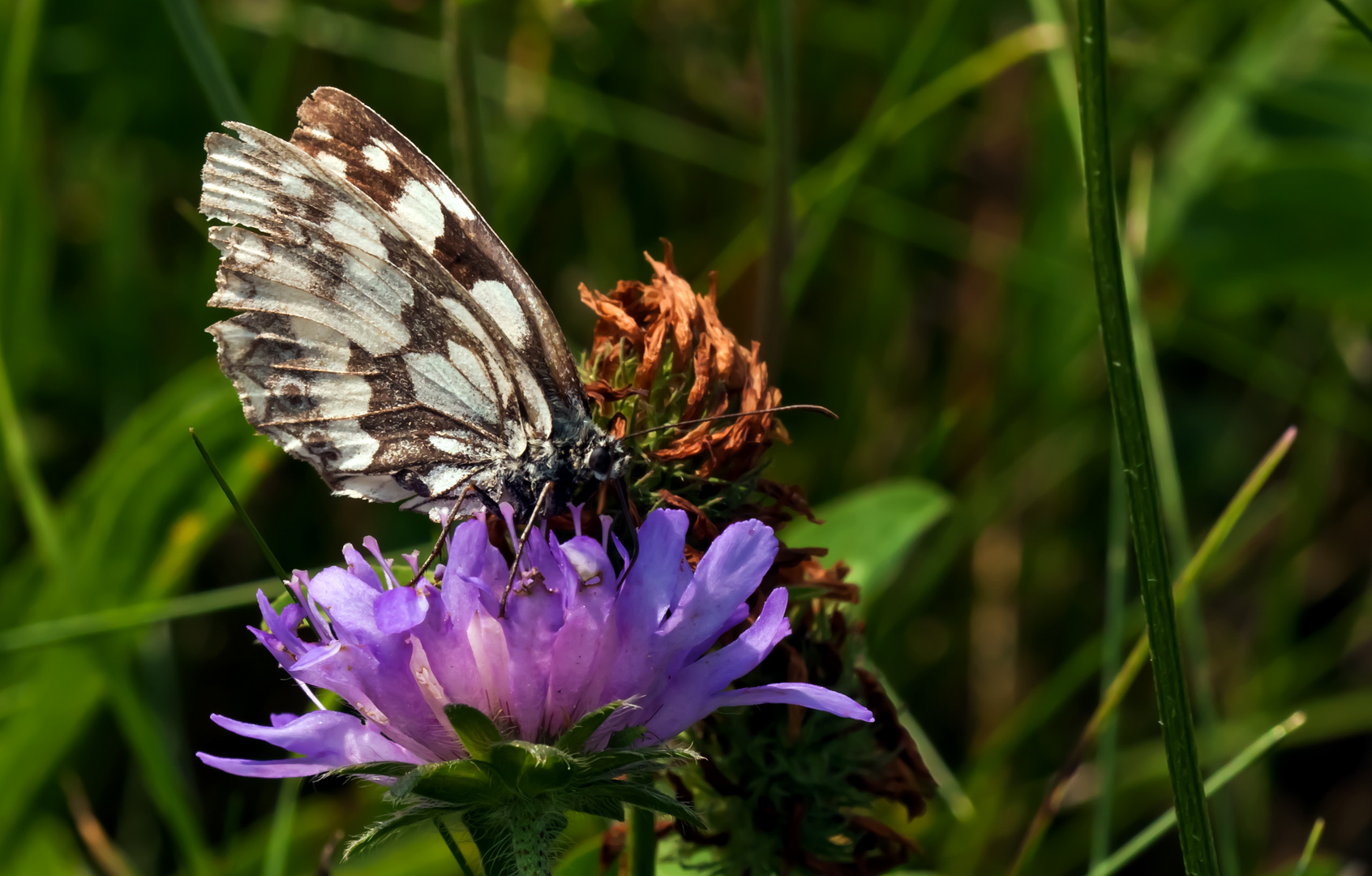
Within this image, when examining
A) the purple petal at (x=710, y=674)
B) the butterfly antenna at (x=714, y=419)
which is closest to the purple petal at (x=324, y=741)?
the purple petal at (x=710, y=674)

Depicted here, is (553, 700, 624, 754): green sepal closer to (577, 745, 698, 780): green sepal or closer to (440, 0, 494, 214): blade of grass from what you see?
(577, 745, 698, 780): green sepal

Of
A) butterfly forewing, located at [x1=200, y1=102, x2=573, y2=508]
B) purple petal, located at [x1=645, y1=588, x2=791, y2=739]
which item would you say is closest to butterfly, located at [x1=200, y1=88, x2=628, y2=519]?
butterfly forewing, located at [x1=200, y1=102, x2=573, y2=508]

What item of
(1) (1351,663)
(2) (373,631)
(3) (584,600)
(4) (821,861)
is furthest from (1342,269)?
(2) (373,631)

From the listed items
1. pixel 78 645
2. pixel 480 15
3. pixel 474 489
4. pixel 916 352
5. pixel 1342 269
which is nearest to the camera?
pixel 474 489

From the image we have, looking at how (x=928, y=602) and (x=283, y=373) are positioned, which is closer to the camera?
(x=283, y=373)

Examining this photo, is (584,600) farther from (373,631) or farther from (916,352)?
(916,352)

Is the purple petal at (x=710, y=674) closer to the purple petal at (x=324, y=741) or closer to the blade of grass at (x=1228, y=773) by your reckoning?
the purple petal at (x=324, y=741)

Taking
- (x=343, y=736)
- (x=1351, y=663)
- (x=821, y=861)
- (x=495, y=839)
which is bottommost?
(x=1351, y=663)
